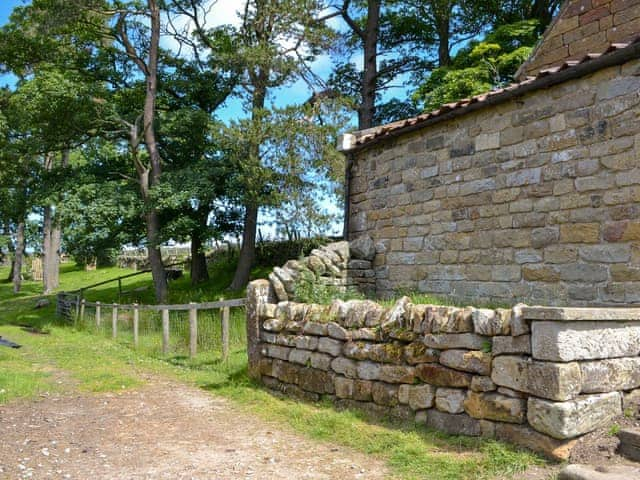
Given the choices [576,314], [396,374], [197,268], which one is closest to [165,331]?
[396,374]

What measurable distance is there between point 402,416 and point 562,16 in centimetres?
853

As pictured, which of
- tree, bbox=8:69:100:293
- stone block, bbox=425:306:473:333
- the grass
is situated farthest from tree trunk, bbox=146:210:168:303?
stone block, bbox=425:306:473:333

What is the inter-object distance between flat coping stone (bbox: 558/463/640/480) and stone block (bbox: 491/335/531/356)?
85 centimetres

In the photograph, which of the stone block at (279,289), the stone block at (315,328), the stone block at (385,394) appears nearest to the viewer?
the stone block at (385,394)

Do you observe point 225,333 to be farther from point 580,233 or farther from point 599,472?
point 599,472

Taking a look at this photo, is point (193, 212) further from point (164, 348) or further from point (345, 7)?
point (345, 7)

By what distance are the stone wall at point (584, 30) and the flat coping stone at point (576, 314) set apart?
609cm

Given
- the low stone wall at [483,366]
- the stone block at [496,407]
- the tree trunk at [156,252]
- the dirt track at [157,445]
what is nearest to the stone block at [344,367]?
the low stone wall at [483,366]

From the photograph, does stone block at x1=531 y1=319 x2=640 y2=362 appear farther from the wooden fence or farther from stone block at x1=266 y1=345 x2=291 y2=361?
the wooden fence

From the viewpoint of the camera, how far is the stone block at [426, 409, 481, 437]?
4.26m

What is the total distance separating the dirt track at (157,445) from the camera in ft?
13.5

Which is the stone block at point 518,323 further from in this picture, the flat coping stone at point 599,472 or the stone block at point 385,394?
the stone block at point 385,394

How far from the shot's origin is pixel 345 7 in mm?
20375

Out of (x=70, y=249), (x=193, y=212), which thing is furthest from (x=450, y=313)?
(x=70, y=249)
